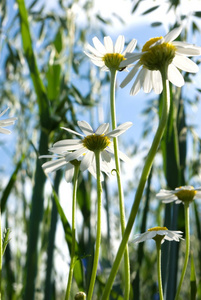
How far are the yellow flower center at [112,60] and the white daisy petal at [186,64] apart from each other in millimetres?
53

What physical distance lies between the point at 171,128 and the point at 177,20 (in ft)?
0.87

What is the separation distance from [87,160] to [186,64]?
10 cm

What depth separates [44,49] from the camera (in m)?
1.27

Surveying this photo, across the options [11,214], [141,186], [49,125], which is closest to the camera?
[141,186]

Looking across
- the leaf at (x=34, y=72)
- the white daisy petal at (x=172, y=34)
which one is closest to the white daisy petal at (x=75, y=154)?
the white daisy petal at (x=172, y=34)

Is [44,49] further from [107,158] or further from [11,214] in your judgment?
[107,158]

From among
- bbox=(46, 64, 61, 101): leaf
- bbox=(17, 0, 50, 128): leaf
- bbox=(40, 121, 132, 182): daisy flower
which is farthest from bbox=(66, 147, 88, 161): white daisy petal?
bbox=(46, 64, 61, 101): leaf

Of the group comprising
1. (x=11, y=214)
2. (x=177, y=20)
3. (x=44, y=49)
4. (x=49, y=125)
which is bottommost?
(x=11, y=214)

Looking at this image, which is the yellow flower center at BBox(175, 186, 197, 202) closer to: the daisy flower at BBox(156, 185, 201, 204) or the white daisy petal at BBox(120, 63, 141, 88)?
the daisy flower at BBox(156, 185, 201, 204)

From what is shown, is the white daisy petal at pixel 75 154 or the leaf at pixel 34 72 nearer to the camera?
the white daisy petal at pixel 75 154

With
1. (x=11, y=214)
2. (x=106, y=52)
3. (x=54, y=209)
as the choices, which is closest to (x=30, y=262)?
(x=54, y=209)

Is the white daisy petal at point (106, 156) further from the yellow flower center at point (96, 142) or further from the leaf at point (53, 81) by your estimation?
the leaf at point (53, 81)

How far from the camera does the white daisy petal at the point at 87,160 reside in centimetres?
31

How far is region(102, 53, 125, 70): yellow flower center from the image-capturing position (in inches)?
13.4
